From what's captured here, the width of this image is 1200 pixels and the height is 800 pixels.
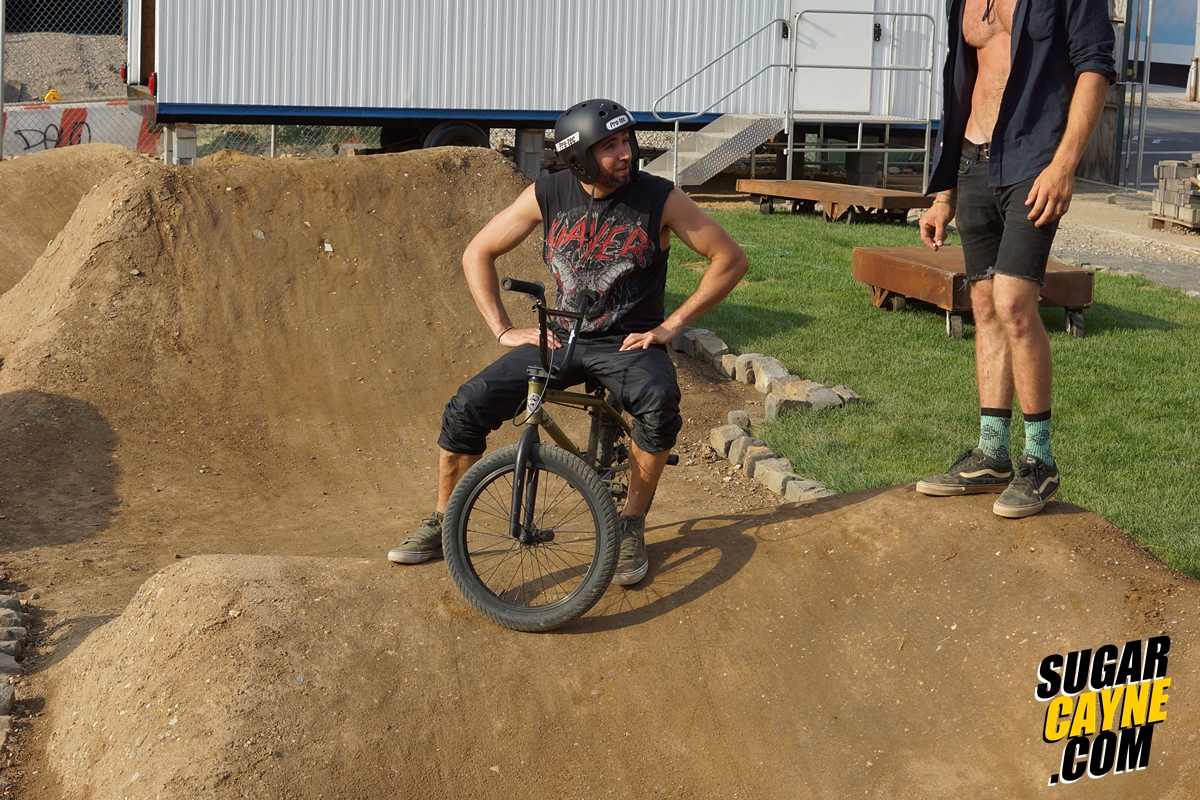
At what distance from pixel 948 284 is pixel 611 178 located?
5.59 m

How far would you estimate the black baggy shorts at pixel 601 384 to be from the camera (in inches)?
170

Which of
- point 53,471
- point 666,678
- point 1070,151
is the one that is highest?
point 1070,151

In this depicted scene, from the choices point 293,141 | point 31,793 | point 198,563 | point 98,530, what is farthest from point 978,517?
point 293,141

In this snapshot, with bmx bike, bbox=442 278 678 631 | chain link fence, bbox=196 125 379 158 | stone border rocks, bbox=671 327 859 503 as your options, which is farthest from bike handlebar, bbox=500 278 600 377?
chain link fence, bbox=196 125 379 158

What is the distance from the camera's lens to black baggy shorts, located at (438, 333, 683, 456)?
431cm

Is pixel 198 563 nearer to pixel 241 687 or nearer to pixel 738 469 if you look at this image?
pixel 241 687

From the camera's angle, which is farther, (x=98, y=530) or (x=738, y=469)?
(x=738, y=469)

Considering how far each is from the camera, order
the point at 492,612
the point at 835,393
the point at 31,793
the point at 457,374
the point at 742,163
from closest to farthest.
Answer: the point at 31,793, the point at 492,612, the point at 835,393, the point at 457,374, the point at 742,163

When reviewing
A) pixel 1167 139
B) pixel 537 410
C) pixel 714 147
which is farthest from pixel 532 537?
pixel 1167 139

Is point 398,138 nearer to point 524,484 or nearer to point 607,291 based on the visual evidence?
point 607,291

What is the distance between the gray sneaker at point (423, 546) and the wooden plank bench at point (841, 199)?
11.1 metres

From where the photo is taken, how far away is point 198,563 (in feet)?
14.8

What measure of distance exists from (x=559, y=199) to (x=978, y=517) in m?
2.15

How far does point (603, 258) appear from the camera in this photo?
14.8 ft
